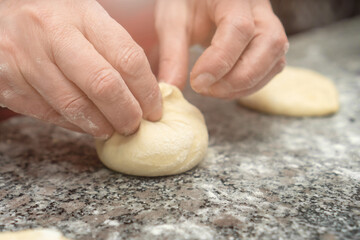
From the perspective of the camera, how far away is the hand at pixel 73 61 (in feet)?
3.17

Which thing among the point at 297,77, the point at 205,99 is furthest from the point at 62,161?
the point at 297,77

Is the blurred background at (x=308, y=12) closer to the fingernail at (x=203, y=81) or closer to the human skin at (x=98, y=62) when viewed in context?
the human skin at (x=98, y=62)

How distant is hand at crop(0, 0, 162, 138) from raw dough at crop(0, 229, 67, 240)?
34 cm

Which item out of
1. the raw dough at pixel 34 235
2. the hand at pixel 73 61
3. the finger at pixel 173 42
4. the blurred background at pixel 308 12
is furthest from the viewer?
the blurred background at pixel 308 12

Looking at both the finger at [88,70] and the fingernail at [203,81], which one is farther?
the fingernail at [203,81]

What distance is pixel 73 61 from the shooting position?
96 cm

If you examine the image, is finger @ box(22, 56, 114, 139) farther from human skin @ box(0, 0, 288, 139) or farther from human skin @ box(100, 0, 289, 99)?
human skin @ box(100, 0, 289, 99)

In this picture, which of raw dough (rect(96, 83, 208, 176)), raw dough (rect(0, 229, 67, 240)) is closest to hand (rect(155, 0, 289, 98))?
raw dough (rect(96, 83, 208, 176))

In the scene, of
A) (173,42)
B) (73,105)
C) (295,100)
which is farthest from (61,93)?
(295,100)

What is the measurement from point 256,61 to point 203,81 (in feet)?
0.71

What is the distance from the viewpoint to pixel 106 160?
120cm

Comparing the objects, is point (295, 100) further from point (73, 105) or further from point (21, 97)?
point (21, 97)

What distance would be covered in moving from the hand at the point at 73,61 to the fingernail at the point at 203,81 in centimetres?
22

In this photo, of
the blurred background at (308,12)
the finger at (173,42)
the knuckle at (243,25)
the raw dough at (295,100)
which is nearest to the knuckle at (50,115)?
the finger at (173,42)
